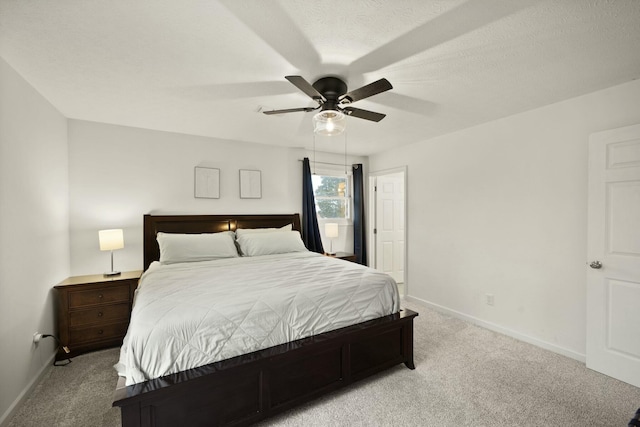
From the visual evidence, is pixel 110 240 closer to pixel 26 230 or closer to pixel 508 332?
pixel 26 230

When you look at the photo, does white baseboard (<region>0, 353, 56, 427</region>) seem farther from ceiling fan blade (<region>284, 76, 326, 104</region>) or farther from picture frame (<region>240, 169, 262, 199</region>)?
ceiling fan blade (<region>284, 76, 326, 104</region>)

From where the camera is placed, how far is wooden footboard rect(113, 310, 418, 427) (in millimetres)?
1439

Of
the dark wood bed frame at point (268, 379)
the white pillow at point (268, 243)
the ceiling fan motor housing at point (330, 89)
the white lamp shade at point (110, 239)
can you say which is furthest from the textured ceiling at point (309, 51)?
the dark wood bed frame at point (268, 379)

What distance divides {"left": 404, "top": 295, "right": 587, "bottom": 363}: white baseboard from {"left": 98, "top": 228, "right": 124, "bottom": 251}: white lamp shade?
12.8 feet

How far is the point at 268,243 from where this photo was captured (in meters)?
3.46

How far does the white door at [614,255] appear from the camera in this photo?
2133mm

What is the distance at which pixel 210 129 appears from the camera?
11.3 ft

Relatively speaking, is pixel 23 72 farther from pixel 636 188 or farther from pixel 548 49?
pixel 636 188

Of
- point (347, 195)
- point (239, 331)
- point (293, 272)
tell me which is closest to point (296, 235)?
point (293, 272)

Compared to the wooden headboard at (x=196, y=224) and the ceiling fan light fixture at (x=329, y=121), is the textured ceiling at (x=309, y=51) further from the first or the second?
the wooden headboard at (x=196, y=224)

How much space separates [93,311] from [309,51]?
3112mm

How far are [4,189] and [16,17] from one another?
1118 mm

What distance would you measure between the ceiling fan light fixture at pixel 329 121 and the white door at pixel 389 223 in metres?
2.89

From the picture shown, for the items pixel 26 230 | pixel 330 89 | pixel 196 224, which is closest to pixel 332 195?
pixel 196 224
